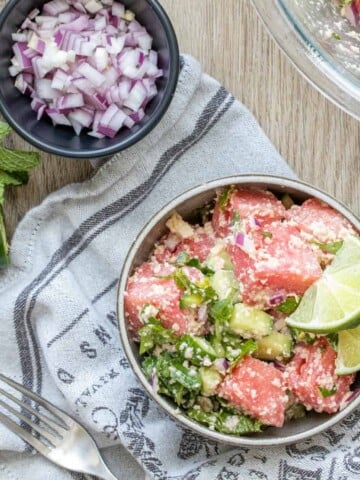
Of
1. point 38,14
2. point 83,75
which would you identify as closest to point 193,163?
point 83,75

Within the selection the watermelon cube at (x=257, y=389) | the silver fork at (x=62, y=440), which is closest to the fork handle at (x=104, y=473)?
the silver fork at (x=62, y=440)

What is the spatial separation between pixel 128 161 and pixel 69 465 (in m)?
0.69

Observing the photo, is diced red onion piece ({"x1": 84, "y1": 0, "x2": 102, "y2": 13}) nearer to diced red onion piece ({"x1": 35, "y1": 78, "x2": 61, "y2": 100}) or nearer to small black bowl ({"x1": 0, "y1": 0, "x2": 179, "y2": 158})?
small black bowl ({"x1": 0, "y1": 0, "x2": 179, "y2": 158})

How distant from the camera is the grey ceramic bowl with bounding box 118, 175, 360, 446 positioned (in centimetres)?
176

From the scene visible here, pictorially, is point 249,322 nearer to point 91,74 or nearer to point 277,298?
point 277,298

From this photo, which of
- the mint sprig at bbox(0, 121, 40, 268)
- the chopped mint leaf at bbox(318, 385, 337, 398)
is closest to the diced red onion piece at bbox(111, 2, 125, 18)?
the mint sprig at bbox(0, 121, 40, 268)

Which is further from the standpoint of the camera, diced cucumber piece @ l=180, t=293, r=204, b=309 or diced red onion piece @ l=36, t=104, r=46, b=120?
diced red onion piece @ l=36, t=104, r=46, b=120

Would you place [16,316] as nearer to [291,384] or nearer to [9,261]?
[9,261]

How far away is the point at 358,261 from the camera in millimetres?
1704

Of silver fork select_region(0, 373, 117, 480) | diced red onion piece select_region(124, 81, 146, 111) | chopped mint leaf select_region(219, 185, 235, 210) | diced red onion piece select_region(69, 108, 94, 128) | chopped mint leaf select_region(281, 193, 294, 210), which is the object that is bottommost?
silver fork select_region(0, 373, 117, 480)

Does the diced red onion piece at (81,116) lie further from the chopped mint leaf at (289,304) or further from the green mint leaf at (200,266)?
the chopped mint leaf at (289,304)

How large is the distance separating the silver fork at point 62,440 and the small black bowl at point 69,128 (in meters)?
0.53

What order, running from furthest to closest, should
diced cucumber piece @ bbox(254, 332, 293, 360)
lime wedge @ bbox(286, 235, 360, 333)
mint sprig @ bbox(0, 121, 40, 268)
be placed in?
mint sprig @ bbox(0, 121, 40, 268) < diced cucumber piece @ bbox(254, 332, 293, 360) < lime wedge @ bbox(286, 235, 360, 333)

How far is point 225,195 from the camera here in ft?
6.02
